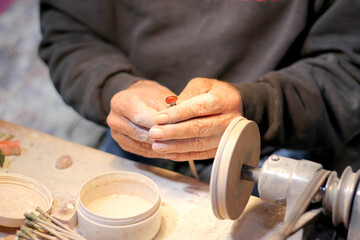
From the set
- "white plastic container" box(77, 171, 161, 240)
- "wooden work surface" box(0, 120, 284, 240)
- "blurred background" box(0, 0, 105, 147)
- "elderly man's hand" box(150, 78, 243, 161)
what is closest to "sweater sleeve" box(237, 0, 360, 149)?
"elderly man's hand" box(150, 78, 243, 161)

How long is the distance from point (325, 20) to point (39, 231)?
0.92 metres

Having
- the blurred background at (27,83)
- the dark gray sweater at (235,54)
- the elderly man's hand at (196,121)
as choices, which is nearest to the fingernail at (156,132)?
A: the elderly man's hand at (196,121)

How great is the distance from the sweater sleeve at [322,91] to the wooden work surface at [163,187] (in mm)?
258

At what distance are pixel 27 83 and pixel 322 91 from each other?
1565 millimetres

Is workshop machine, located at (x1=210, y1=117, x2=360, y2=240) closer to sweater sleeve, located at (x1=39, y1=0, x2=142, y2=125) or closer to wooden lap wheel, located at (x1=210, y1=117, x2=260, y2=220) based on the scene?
wooden lap wheel, located at (x1=210, y1=117, x2=260, y2=220)

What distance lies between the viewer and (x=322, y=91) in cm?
113

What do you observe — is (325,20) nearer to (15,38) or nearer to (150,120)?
(150,120)

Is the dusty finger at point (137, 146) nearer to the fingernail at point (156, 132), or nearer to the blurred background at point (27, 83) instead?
the fingernail at point (156, 132)

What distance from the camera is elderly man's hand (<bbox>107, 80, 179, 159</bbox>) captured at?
0.91 meters

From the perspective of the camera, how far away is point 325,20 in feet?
3.77

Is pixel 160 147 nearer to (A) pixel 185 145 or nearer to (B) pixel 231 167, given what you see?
(A) pixel 185 145

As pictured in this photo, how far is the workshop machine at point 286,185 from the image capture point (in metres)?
0.68

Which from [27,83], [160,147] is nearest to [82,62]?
[160,147]

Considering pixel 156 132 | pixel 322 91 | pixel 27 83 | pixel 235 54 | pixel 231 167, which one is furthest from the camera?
pixel 27 83
